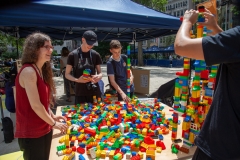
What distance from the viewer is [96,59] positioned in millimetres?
2564

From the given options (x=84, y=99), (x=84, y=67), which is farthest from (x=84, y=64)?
(x=84, y=99)

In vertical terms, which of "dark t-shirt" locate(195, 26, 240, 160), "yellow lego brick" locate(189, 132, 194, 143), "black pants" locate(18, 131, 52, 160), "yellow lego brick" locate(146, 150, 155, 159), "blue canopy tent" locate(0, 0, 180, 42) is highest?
"blue canopy tent" locate(0, 0, 180, 42)

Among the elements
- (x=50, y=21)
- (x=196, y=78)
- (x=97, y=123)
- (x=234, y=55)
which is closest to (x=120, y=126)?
(x=97, y=123)

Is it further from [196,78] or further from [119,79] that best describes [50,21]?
[196,78]

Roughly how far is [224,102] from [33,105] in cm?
128

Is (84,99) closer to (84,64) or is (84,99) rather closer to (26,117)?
(84,64)

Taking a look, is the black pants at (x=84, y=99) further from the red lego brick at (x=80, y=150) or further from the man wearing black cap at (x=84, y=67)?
the red lego brick at (x=80, y=150)

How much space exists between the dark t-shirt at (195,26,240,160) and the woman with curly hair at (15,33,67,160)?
43.6 inches

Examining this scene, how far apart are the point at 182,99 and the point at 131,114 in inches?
26.6

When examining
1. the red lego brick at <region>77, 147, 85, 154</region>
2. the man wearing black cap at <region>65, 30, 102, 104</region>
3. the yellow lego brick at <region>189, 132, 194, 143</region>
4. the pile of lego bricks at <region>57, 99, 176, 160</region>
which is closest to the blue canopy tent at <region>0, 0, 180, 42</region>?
the man wearing black cap at <region>65, 30, 102, 104</region>

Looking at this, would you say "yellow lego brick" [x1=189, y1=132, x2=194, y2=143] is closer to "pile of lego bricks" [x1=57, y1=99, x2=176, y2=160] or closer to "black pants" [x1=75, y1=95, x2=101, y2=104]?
"pile of lego bricks" [x1=57, y1=99, x2=176, y2=160]

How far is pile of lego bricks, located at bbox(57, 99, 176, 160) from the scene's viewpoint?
1.29 metres

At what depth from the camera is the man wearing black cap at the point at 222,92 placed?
0.81 meters

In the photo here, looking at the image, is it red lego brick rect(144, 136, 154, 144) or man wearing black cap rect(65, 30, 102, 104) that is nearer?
red lego brick rect(144, 136, 154, 144)
